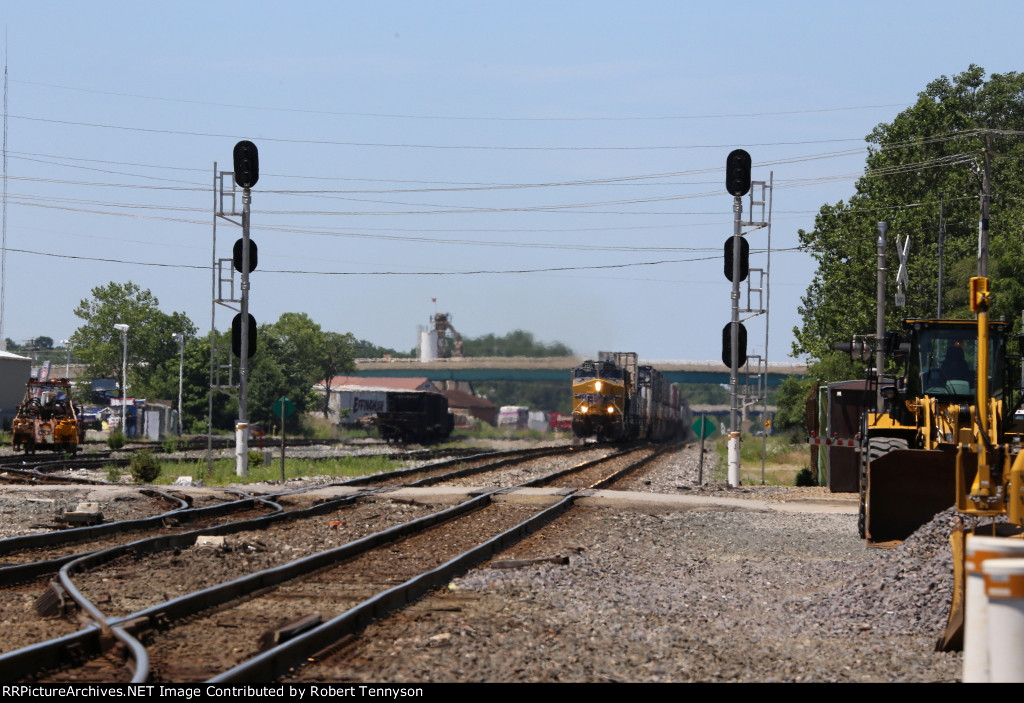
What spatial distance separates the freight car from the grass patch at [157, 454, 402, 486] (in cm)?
2375

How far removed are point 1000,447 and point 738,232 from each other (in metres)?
17.6

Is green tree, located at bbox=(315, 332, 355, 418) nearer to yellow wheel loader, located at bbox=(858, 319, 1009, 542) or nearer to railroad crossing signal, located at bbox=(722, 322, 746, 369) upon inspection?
railroad crossing signal, located at bbox=(722, 322, 746, 369)

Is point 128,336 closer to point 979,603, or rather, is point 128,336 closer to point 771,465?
point 771,465

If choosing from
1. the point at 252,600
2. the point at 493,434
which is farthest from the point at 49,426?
the point at 493,434

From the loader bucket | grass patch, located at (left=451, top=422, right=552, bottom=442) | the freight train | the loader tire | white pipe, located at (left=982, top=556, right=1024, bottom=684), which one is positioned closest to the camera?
white pipe, located at (left=982, top=556, right=1024, bottom=684)

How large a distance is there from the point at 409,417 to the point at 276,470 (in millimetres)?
29390

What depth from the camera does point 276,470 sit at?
3066 cm

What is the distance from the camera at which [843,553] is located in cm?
1538

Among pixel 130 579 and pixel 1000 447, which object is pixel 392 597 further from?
pixel 1000 447

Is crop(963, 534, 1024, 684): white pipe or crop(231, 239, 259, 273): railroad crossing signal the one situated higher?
crop(231, 239, 259, 273): railroad crossing signal

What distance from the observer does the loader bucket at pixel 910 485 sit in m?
13.9

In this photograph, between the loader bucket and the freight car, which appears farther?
the freight car

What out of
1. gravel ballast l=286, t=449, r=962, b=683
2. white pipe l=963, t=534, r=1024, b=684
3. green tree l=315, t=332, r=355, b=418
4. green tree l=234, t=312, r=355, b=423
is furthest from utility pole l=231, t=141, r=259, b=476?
green tree l=315, t=332, r=355, b=418

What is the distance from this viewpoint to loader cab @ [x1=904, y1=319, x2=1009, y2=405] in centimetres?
1527
